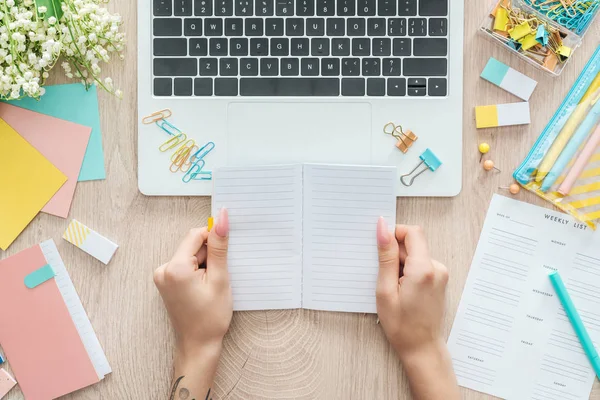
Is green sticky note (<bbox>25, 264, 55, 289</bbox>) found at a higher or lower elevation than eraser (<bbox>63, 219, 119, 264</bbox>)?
lower

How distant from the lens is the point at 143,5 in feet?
2.73

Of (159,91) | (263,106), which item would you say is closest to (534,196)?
(263,106)

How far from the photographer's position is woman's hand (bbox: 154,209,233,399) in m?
0.83

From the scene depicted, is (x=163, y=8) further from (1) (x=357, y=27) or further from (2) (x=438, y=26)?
(2) (x=438, y=26)

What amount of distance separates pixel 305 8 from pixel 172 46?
9.1 inches

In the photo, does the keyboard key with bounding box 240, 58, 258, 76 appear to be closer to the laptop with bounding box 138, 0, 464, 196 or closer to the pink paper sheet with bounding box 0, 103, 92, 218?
the laptop with bounding box 138, 0, 464, 196

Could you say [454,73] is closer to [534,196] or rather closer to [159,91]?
[534,196]

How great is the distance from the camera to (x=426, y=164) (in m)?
0.83

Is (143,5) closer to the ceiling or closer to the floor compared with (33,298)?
closer to the ceiling

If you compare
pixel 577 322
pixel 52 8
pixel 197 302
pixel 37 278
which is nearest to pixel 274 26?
pixel 52 8

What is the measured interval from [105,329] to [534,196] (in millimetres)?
788

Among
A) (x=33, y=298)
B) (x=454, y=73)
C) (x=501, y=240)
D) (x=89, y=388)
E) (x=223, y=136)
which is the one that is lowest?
(x=89, y=388)

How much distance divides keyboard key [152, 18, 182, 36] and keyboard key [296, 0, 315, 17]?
20cm

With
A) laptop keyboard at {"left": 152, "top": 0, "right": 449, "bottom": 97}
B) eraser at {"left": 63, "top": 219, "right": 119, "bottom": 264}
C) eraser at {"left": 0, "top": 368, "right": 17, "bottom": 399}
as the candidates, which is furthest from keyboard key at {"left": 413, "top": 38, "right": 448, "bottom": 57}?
eraser at {"left": 0, "top": 368, "right": 17, "bottom": 399}
